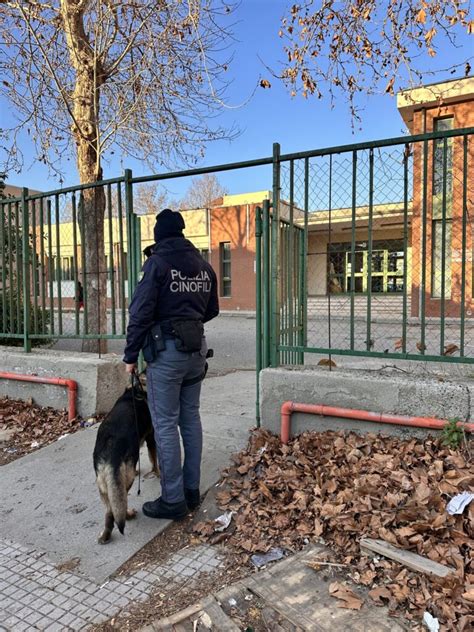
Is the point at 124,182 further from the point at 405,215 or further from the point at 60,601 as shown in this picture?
the point at 60,601

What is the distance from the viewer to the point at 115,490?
116 inches

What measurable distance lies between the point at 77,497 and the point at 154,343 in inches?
63.1

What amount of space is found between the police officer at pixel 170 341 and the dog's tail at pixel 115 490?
339 millimetres

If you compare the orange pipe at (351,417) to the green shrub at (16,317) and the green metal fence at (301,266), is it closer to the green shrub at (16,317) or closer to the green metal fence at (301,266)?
the green metal fence at (301,266)

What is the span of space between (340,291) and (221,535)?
2.78m

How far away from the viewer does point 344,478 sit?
3252 mm

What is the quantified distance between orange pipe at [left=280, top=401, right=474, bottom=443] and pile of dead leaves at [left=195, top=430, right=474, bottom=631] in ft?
0.40

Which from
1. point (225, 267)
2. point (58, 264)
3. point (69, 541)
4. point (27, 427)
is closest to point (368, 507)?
point (69, 541)

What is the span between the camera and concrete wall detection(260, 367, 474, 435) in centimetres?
346

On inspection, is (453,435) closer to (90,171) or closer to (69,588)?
(69,588)

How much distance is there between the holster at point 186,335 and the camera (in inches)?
124

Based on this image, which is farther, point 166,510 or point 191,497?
point 191,497

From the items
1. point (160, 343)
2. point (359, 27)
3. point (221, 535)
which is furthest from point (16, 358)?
point (359, 27)

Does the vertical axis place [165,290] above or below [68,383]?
above
